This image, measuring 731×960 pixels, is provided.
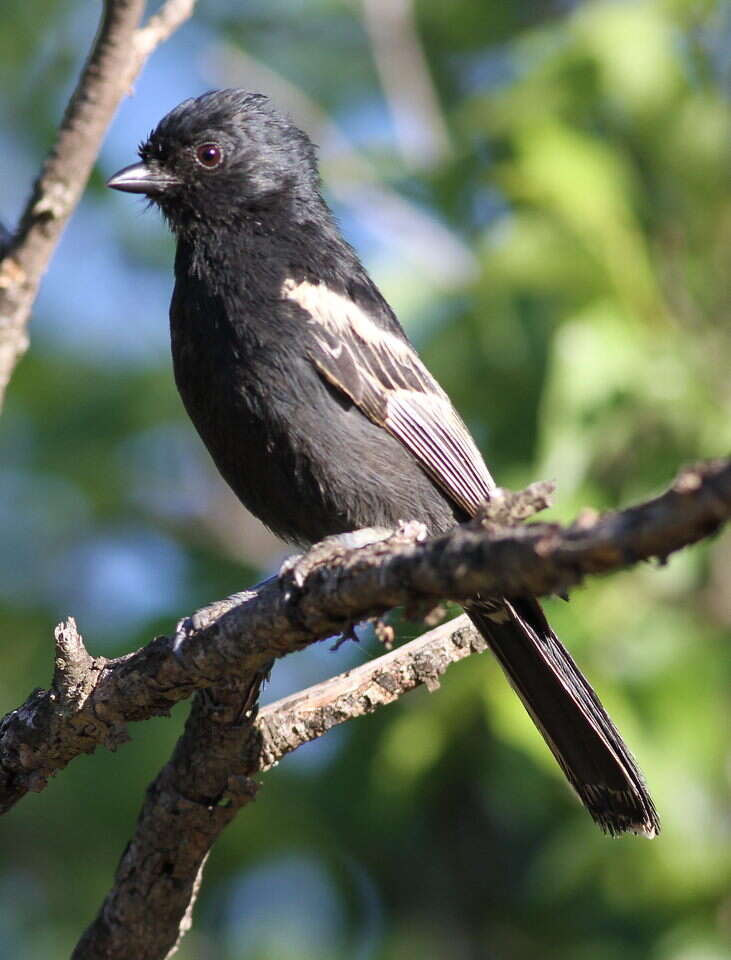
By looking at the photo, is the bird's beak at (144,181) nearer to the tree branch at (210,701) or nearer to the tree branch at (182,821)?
the tree branch at (210,701)

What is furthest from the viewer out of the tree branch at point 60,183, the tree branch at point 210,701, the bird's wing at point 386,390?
the bird's wing at point 386,390

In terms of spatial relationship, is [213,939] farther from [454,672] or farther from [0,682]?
[454,672]

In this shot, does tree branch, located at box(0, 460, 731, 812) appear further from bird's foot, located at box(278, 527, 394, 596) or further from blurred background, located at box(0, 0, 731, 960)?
blurred background, located at box(0, 0, 731, 960)

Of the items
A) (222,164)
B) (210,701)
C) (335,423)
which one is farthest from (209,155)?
(210,701)

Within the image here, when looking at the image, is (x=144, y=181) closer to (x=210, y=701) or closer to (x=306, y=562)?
(x=210, y=701)

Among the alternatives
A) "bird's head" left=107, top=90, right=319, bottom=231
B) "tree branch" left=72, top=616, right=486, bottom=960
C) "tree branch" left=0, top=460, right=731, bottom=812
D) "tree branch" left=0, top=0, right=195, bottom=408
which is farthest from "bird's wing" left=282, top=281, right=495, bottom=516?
"tree branch" left=72, top=616, right=486, bottom=960

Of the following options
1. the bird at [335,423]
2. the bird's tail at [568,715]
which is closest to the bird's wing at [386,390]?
the bird at [335,423]
